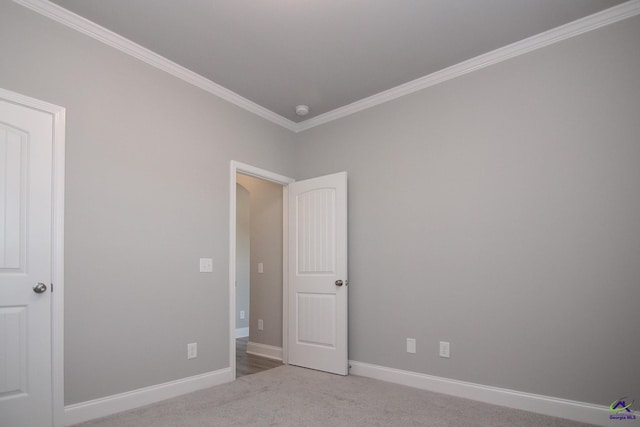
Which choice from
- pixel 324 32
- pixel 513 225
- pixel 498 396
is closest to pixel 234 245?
pixel 324 32

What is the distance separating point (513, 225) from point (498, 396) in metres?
1.34

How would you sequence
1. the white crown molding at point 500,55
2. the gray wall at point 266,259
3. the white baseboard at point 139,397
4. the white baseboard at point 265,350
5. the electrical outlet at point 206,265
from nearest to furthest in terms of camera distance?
the white baseboard at point 139,397
the white crown molding at point 500,55
the electrical outlet at point 206,265
the white baseboard at point 265,350
the gray wall at point 266,259

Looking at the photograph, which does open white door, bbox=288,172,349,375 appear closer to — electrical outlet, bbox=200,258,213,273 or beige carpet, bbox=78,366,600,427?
beige carpet, bbox=78,366,600,427

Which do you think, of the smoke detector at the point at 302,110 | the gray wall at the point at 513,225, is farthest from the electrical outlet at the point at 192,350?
the smoke detector at the point at 302,110

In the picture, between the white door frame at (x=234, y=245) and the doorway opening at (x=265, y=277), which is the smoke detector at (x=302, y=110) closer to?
the white door frame at (x=234, y=245)

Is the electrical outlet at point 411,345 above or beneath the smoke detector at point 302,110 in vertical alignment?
beneath

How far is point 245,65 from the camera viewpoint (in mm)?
3357

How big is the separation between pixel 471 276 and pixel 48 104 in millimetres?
3413

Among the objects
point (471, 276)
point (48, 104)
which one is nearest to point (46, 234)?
point (48, 104)

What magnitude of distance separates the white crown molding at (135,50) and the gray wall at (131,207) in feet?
0.17

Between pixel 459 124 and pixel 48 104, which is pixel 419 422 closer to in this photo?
pixel 459 124

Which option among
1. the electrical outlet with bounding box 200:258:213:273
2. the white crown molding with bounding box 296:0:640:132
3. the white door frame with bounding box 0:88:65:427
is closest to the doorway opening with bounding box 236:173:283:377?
the electrical outlet with bounding box 200:258:213:273

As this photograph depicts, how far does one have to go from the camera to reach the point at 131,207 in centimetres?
301

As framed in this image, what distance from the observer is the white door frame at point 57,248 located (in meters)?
2.48
